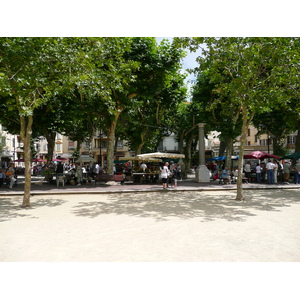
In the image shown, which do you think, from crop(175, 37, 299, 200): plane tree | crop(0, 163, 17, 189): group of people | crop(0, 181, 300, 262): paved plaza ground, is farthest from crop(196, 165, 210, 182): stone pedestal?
crop(0, 163, 17, 189): group of people

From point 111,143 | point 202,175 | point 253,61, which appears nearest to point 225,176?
point 202,175

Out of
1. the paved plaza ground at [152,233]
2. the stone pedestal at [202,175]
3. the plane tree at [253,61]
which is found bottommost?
the paved plaza ground at [152,233]

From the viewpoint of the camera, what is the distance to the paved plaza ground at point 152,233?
183 inches

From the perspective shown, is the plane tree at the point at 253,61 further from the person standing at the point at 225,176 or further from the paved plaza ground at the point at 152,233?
the person standing at the point at 225,176

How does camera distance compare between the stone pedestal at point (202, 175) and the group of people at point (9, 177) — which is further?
the stone pedestal at point (202, 175)

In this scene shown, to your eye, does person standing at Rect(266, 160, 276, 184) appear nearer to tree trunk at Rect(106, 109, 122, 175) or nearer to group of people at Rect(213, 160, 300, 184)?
group of people at Rect(213, 160, 300, 184)

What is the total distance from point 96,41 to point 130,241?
8058mm

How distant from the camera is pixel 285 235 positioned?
19.2 ft

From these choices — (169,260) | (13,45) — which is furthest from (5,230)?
(13,45)

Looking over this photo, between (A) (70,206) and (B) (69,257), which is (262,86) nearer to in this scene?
(A) (70,206)

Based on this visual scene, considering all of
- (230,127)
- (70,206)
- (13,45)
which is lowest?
(70,206)

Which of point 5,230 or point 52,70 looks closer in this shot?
point 5,230

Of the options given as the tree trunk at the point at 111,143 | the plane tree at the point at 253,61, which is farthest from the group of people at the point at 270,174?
the tree trunk at the point at 111,143

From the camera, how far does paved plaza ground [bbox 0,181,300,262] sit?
4.66 meters
